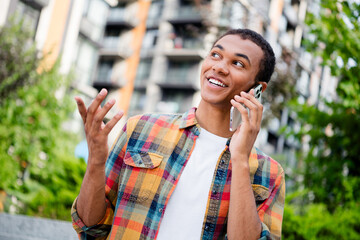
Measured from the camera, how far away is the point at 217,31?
38.5ft

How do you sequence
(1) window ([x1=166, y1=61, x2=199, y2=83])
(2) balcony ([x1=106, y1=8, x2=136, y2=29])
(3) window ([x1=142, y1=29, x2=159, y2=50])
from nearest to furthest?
(1) window ([x1=166, y1=61, x2=199, y2=83]) → (3) window ([x1=142, y1=29, x2=159, y2=50]) → (2) balcony ([x1=106, y1=8, x2=136, y2=29])

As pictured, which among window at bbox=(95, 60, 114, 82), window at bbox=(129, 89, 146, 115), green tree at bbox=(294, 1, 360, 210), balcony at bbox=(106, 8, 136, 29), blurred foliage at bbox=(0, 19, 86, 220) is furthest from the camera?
window at bbox=(95, 60, 114, 82)

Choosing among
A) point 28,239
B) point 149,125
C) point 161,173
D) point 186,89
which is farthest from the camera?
point 186,89

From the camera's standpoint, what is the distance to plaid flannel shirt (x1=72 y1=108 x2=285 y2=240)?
1.89 m

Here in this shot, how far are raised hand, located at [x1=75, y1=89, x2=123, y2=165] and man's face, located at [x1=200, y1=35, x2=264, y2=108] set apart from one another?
0.59 m

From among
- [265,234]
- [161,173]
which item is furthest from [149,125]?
[265,234]

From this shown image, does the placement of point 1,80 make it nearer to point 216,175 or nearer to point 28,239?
point 28,239

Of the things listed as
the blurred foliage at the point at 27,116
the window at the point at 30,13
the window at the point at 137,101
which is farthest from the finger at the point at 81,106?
the window at the point at 137,101

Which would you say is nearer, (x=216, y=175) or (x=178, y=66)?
(x=216, y=175)

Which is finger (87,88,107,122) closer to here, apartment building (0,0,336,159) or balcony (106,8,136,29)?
apartment building (0,0,336,159)

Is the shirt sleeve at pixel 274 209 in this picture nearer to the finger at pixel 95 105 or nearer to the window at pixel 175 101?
the finger at pixel 95 105

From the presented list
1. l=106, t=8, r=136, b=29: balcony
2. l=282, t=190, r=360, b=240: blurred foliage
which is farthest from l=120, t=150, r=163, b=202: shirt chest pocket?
l=106, t=8, r=136, b=29: balcony

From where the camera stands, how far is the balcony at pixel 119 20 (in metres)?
37.7

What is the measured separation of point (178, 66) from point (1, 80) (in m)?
25.4
